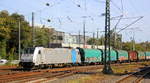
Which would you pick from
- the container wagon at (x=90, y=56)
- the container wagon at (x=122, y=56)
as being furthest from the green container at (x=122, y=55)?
the container wagon at (x=90, y=56)

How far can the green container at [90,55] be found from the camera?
45.9m

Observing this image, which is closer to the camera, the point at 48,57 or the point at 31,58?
the point at 31,58

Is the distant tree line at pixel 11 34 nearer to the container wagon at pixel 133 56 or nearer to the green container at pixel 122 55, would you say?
the green container at pixel 122 55

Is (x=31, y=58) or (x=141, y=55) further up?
(x=31, y=58)

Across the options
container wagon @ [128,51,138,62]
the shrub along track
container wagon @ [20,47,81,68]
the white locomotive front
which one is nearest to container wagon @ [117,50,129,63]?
container wagon @ [128,51,138,62]

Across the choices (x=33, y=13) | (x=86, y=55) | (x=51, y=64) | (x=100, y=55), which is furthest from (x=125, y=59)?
(x=51, y=64)

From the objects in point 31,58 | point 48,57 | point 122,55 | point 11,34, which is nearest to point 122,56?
point 122,55

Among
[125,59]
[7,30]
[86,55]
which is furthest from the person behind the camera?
[125,59]

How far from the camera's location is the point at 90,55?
48156mm

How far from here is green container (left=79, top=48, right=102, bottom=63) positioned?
45.9 m

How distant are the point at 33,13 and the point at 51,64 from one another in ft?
47.5

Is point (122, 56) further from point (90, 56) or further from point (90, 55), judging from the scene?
point (90, 56)

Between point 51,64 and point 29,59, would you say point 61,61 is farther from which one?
point 29,59

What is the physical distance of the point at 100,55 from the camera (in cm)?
5234
